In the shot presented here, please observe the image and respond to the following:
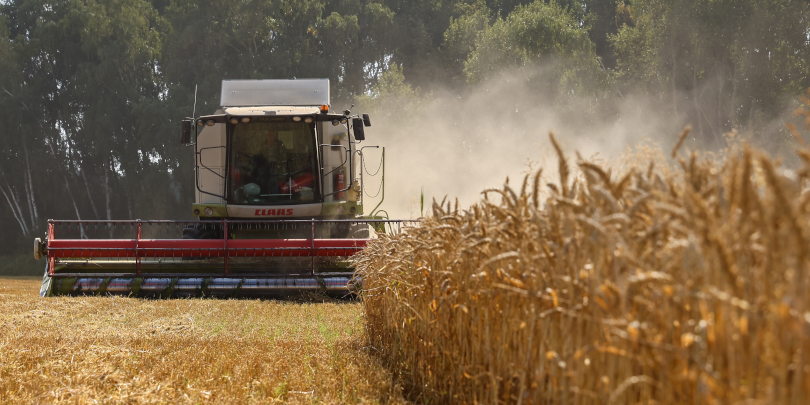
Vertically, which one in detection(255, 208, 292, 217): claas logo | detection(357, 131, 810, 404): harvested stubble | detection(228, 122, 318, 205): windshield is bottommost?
detection(357, 131, 810, 404): harvested stubble

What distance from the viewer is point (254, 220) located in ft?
34.7

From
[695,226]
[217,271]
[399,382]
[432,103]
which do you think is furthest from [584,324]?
[432,103]

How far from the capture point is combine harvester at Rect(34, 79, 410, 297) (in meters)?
9.51

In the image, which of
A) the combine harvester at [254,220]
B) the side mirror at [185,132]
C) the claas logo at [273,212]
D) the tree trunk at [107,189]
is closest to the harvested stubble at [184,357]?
the combine harvester at [254,220]

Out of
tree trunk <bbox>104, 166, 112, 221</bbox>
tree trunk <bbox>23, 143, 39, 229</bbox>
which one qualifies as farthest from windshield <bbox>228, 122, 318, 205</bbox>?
tree trunk <bbox>23, 143, 39, 229</bbox>

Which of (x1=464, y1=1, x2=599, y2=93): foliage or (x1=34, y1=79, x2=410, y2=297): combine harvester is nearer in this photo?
(x1=34, y1=79, x2=410, y2=297): combine harvester

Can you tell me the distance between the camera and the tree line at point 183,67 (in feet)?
99.8

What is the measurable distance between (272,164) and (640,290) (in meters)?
9.11

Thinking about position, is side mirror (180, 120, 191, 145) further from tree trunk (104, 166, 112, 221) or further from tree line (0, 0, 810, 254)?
tree trunk (104, 166, 112, 221)

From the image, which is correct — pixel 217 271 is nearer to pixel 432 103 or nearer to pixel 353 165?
pixel 353 165

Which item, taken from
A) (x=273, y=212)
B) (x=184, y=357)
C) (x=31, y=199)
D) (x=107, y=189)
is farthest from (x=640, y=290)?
(x=31, y=199)

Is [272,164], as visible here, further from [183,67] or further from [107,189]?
[107,189]

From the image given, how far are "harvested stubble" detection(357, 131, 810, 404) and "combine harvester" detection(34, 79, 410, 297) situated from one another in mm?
5713

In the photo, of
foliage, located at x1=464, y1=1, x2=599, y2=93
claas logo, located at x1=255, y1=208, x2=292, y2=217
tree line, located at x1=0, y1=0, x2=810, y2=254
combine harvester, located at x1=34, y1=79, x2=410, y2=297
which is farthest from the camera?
tree line, located at x1=0, y1=0, x2=810, y2=254
